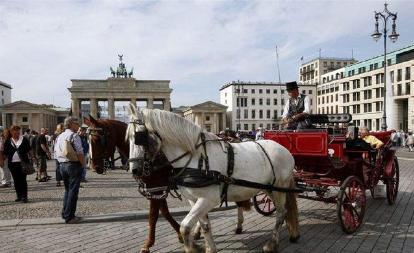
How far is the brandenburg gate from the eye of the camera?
84.4m

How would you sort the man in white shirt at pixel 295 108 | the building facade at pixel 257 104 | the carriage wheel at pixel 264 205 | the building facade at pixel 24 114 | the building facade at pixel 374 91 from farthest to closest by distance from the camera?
1. the building facade at pixel 257 104
2. the building facade at pixel 24 114
3. the building facade at pixel 374 91
4. the carriage wheel at pixel 264 205
5. the man in white shirt at pixel 295 108

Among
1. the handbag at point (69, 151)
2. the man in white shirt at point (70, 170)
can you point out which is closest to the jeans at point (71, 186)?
the man in white shirt at point (70, 170)

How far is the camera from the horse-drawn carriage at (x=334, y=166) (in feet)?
20.8

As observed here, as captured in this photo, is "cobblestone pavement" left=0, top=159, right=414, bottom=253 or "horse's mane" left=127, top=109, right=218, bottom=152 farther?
"cobblestone pavement" left=0, top=159, right=414, bottom=253

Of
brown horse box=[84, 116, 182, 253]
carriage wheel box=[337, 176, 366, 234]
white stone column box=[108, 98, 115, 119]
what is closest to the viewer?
brown horse box=[84, 116, 182, 253]

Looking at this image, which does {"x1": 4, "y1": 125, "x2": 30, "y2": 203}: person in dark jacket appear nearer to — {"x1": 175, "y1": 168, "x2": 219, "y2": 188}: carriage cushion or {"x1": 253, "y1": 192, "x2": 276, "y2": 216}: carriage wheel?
{"x1": 253, "y1": 192, "x2": 276, "y2": 216}: carriage wheel

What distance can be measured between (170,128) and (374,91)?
82.7 metres

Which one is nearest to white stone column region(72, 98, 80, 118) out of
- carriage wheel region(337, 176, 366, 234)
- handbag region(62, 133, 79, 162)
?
handbag region(62, 133, 79, 162)

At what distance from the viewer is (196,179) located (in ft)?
14.4

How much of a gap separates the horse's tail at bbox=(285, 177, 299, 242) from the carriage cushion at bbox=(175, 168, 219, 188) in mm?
1882

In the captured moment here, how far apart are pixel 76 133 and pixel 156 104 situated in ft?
300

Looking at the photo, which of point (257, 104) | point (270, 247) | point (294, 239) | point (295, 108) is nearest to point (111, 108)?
point (257, 104)

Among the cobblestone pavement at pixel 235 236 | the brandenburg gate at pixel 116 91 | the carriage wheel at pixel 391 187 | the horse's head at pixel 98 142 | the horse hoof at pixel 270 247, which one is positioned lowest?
the cobblestone pavement at pixel 235 236

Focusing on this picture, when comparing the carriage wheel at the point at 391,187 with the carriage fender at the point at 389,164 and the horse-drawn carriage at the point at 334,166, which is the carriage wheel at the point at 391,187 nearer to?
the carriage fender at the point at 389,164
